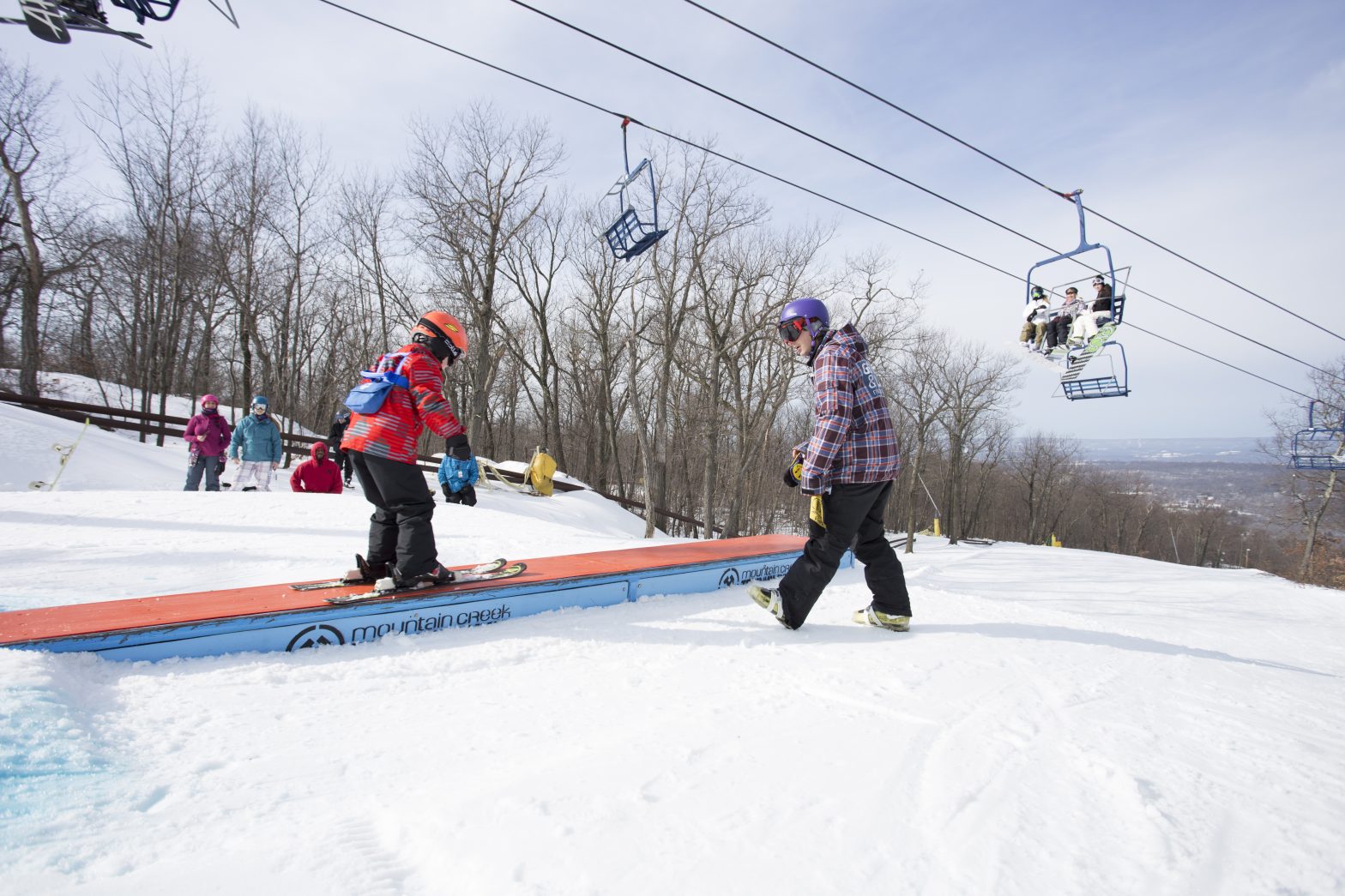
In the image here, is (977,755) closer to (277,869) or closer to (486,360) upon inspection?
(277,869)

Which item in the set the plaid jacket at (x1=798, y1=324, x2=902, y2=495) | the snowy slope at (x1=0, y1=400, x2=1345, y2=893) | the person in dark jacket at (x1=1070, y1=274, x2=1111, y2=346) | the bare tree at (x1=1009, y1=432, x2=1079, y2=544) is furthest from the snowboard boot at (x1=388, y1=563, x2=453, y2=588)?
the bare tree at (x1=1009, y1=432, x2=1079, y2=544)

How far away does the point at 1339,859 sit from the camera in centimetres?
154

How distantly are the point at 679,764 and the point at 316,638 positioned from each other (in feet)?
6.84

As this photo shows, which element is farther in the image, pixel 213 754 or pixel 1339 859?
pixel 213 754

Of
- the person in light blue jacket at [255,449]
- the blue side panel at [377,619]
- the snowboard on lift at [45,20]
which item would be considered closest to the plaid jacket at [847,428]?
the blue side panel at [377,619]

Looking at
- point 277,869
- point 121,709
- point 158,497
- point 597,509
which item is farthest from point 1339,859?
Answer: point 597,509

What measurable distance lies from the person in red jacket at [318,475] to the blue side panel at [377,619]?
8.07 meters

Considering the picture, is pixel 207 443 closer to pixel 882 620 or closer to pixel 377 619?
pixel 377 619

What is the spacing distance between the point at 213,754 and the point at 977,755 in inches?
98.8

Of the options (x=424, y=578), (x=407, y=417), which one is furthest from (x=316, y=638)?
(x=407, y=417)

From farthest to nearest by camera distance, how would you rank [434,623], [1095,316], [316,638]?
[1095,316]
[434,623]
[316,638]

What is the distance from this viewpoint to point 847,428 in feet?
11.2

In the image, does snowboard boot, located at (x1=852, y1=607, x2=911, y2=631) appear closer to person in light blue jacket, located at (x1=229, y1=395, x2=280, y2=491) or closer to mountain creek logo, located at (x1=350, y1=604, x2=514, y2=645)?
mountain creek logo, located at (x1=350, y1=604, x2=514, y2=645)

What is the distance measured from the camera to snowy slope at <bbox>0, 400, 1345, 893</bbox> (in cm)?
139
